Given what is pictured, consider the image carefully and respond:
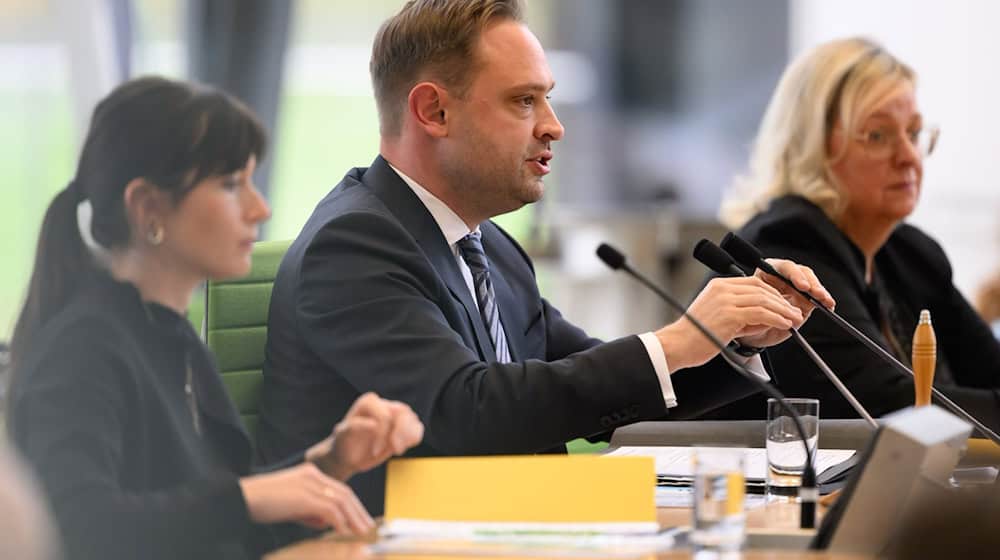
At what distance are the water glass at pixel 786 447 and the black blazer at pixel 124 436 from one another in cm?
74

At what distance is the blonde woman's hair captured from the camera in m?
2.87

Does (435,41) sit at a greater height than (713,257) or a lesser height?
greater

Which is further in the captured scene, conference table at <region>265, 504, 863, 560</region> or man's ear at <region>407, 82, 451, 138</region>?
man's ear at <region>407, 82, 451, 138</region>

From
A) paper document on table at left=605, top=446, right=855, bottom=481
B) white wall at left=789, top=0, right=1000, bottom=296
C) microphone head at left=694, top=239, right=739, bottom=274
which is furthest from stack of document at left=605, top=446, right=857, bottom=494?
white wall at left=789, top=0, right=1000, bottom=296

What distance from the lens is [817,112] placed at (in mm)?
2900

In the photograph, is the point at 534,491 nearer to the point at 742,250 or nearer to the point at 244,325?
the point at 244,325

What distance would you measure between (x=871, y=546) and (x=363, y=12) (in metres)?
4.39

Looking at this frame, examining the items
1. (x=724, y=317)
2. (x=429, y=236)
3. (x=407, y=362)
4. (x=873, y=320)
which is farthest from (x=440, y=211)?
(x=873, y=320)

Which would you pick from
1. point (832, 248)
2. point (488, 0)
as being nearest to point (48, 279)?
point (488, 0)

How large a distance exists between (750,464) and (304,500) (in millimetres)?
830

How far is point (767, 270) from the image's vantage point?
75.9 inches

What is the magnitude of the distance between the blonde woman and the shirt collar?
89cm

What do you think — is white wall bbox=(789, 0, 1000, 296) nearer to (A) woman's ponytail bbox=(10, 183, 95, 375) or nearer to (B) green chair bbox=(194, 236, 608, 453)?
(B) green chair bbox=(194, 236, 608, 453)

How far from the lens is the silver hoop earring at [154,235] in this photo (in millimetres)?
1153
